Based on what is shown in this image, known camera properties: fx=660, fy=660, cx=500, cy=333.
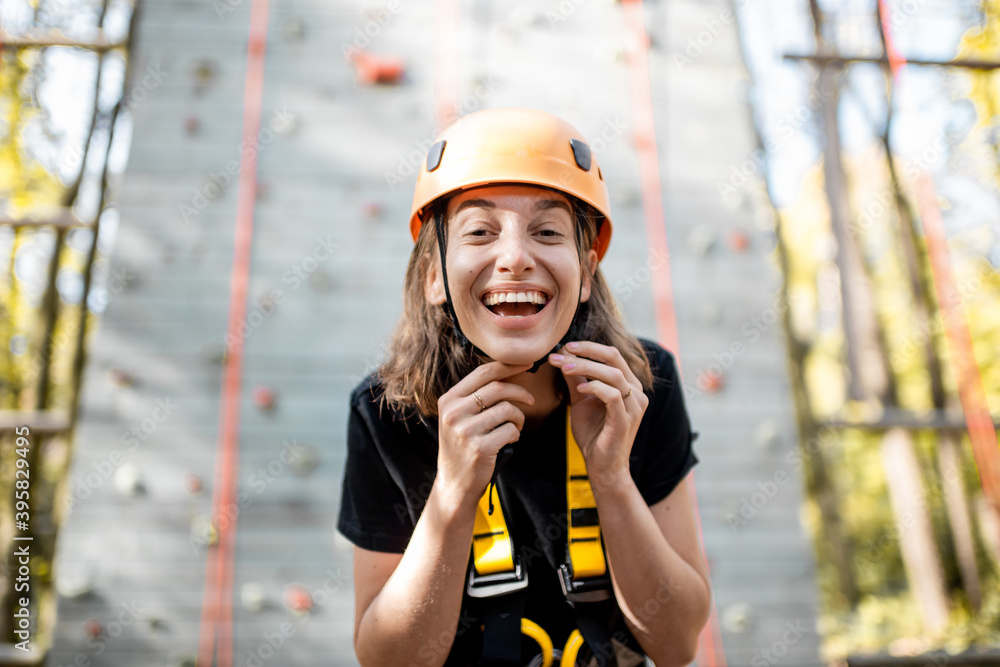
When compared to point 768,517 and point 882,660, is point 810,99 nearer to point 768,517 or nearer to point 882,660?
point 768,517

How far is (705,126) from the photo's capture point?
16.4 ft

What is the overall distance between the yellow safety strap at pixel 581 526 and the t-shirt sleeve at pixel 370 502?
46 cm

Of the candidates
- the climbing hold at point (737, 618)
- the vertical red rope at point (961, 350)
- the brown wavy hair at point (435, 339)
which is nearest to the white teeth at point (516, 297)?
the brown wavy hair at point (435, 339)

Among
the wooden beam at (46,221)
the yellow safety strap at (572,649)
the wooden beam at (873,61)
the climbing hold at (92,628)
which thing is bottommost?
the climbing hold at (92,628)

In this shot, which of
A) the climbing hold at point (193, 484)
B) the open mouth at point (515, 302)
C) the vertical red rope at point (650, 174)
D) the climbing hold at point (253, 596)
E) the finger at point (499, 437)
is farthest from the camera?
the vertical red rope at point (650, 174)

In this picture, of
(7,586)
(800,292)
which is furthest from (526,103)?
(800,292)

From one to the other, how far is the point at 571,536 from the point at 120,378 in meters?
3.62

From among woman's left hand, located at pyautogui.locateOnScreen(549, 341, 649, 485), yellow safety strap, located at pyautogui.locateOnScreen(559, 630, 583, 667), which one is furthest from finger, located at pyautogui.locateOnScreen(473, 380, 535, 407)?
yellow safety strap, located at pyautogui.locateOnScreen(559, 630, 583, 667)

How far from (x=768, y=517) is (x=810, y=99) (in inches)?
207

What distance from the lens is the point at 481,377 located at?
161cm

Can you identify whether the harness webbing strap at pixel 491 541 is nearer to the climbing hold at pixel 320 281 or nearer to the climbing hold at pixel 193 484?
the climbing hold at pixel 193 484

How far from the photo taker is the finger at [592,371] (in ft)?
5.25

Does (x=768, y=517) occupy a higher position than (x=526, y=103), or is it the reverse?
(x=526, y=103)

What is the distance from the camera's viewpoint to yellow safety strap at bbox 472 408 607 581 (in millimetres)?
1692
